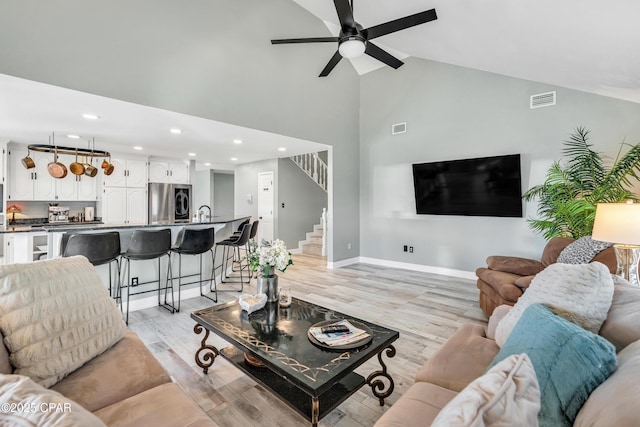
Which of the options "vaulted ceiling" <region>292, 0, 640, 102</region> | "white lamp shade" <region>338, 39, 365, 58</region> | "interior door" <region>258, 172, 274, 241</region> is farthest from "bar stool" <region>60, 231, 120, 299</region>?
"interior door" <region>258, 172, 274, 241</region>

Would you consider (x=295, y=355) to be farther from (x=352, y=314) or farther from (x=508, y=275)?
(x=508, y=275)

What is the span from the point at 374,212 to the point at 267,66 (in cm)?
344

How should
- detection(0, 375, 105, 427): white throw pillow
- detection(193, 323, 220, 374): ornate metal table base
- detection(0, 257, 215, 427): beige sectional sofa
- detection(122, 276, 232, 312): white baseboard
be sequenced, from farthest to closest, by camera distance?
1. detection(122, 276, 232, 312): white baseboard
2. detection(193, 323, 220, 374): ornate metal table base
3. detection(0, 257, 215, 427): beige sectional sofa
4. detection(0, 375, 105, 427): white throw pillow

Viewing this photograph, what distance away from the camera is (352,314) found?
3619 millimetres

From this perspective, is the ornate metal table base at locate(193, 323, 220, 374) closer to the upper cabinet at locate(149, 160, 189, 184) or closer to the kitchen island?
the kitchen island

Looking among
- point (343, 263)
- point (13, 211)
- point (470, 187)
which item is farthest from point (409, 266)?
point (13, 211)

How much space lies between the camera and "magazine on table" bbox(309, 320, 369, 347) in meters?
1.78

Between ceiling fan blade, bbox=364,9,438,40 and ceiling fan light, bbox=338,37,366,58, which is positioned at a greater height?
ceiling fan blade, bbox=364,9,438,40

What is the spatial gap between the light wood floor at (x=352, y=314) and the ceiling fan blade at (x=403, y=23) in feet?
9.65

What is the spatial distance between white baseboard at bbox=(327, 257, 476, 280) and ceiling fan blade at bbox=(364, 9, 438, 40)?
398cm

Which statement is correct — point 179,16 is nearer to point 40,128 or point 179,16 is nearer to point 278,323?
point 40,128

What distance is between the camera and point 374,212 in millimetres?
6348

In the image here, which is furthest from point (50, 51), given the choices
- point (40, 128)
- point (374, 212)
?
point (374, 212)

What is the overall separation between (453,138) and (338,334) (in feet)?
14.7
